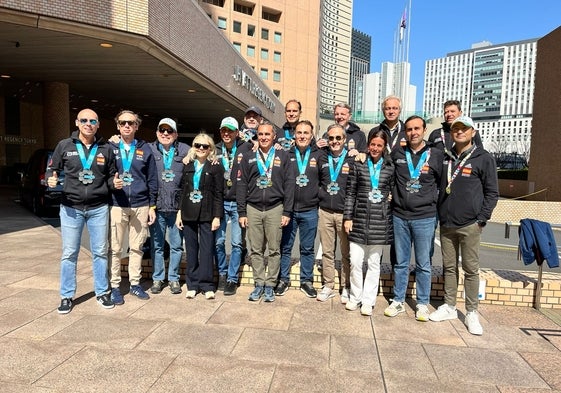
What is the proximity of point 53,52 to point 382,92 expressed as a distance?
5211 inches

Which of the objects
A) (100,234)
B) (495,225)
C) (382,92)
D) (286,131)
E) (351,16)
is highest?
(351,16)

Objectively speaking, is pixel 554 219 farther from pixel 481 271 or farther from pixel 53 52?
pixel 53 52

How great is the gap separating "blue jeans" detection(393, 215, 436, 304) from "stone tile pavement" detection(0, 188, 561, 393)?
30 centimetres

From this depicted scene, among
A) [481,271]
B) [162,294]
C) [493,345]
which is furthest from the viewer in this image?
[481,271]

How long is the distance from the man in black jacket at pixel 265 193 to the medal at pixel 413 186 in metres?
1.30

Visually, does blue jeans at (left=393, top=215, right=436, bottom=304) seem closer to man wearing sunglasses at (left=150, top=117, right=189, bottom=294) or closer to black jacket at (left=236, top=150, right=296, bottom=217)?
black jacket at (left=236, top=150, right=296, bottom=217)

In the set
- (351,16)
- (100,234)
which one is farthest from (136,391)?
(351,16)

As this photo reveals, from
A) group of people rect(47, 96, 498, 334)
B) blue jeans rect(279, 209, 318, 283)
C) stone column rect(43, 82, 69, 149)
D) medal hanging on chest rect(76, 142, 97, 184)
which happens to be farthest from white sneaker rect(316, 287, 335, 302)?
stone column rect(43, 82, 69, 149)

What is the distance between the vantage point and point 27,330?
3.93 m

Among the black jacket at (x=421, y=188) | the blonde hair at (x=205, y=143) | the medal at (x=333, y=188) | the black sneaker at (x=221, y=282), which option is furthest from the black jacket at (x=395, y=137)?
the black sneaker at (x=221, y=282)

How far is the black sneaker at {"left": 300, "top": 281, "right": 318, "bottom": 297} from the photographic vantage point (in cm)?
509

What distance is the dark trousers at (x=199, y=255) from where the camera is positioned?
491 centimetres

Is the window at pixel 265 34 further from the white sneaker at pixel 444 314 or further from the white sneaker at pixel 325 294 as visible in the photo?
the white sneaker at pixel 444 314

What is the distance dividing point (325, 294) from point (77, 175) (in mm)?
3128
